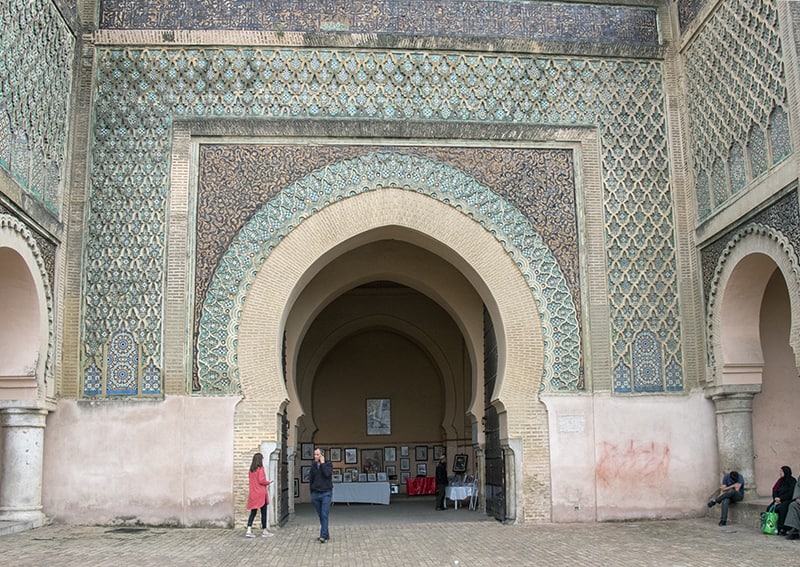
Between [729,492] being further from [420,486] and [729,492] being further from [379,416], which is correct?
[379,416]

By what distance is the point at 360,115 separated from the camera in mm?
8875

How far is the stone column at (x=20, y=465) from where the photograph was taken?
7.79 meters

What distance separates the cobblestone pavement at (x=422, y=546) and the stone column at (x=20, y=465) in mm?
267

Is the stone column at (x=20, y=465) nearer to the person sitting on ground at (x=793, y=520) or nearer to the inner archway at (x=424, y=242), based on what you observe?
the inner archway at (x=424, y=242)

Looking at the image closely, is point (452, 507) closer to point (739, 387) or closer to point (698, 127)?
point (739, 387)

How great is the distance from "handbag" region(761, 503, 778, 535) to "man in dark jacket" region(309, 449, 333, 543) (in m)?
3.68

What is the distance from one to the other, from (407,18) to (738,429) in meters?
5.26

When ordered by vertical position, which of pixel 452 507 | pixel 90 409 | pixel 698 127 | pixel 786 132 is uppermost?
pixel 698 127

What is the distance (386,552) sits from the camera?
22.3ft

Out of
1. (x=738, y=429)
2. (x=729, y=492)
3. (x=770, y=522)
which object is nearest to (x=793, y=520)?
(x=770, y=522)

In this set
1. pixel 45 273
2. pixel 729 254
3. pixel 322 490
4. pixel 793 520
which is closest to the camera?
pixel 793 520

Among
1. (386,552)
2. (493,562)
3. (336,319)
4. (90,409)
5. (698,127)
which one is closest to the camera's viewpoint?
(493,562)

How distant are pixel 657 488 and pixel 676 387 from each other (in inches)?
39.5

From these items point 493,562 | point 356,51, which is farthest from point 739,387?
point 356,51
